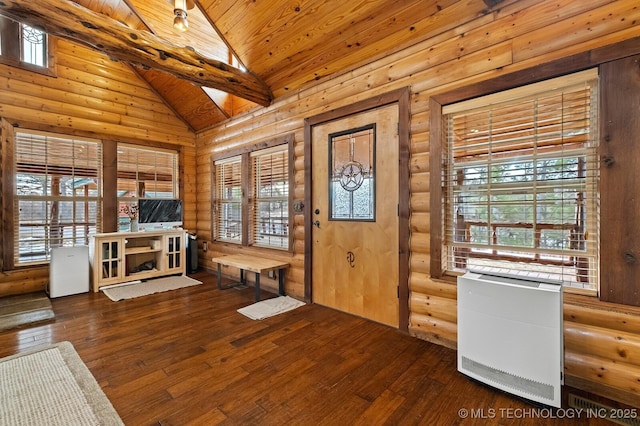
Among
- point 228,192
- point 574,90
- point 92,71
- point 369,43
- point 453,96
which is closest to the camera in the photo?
point 574,90

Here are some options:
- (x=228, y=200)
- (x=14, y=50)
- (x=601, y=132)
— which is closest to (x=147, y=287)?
(x=228, y=200)

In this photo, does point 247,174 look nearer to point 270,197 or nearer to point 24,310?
point 270,197

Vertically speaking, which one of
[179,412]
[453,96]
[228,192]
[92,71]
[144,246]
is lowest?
[179,412]

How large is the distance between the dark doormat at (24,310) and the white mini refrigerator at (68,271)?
0.60 feet

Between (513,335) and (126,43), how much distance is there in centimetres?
402

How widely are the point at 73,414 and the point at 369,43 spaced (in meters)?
3.54

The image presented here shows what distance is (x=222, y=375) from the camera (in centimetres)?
200

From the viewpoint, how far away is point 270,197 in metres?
4.13

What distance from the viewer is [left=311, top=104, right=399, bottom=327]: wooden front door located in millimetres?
2783

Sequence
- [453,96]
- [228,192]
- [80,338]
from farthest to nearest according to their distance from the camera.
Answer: [228,192]
[80,338]
[453,96]

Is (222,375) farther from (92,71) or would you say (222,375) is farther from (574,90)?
(92,71)

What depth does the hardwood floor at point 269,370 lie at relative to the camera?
63.9 inches

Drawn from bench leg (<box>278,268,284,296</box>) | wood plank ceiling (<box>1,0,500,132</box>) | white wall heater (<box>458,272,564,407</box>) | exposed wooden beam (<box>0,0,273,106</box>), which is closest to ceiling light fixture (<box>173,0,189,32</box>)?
wood plank ceiling (<box>1,0,500,132</box>)

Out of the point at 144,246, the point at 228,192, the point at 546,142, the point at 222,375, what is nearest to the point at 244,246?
the point at 228,192
